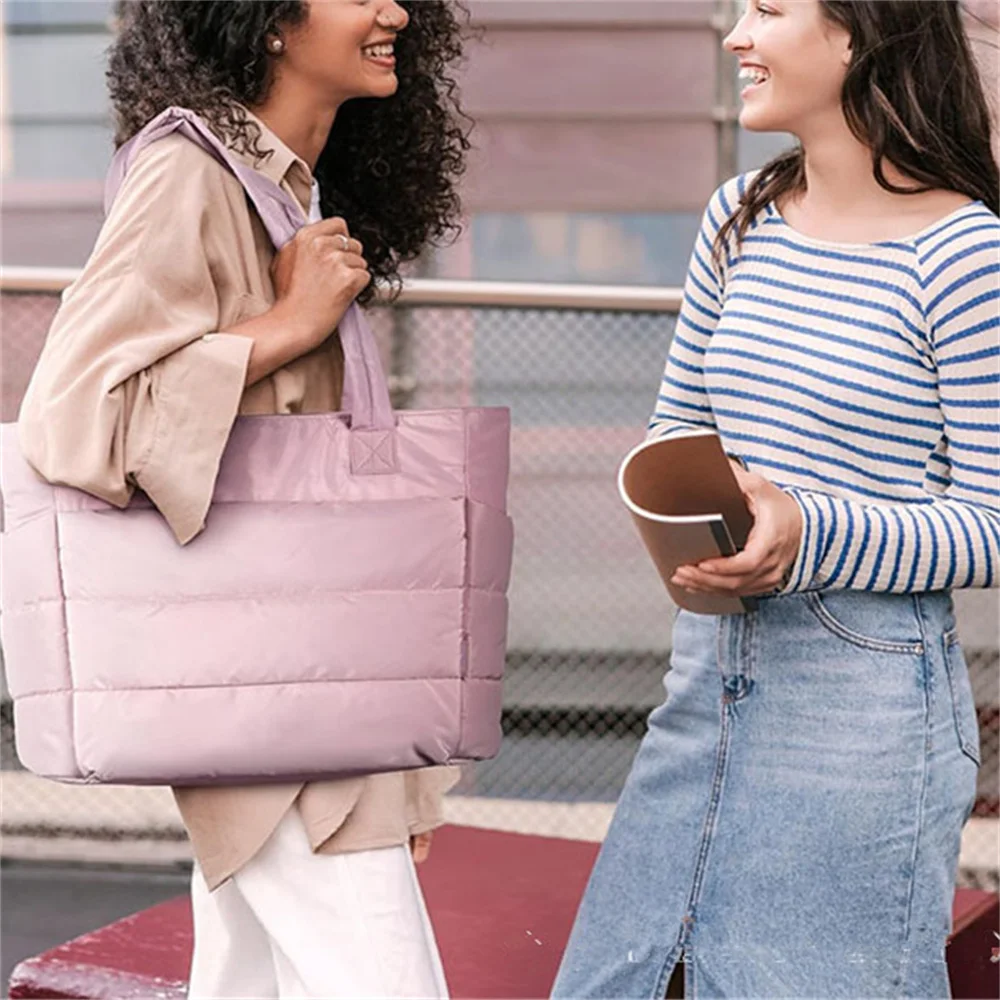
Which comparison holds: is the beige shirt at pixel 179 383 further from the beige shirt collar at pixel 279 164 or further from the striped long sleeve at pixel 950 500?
the striped long sleeve at pixel 950 500

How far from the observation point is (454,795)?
4.02 m

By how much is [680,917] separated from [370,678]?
35 centimetres

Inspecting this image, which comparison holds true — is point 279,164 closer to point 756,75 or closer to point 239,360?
point 239,360

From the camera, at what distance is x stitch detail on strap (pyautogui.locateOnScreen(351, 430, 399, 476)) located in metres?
1.58

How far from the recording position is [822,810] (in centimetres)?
150

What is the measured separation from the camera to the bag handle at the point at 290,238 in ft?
5.20

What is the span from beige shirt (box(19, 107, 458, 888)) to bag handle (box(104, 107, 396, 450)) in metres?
0.01

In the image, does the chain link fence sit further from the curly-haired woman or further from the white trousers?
the white trousers

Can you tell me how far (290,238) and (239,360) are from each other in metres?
0.18

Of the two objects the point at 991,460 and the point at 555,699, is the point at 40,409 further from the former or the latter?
the point at 555,699

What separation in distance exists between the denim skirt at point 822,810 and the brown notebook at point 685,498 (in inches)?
6.6

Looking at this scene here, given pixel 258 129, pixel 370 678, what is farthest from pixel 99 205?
pixel 370 678

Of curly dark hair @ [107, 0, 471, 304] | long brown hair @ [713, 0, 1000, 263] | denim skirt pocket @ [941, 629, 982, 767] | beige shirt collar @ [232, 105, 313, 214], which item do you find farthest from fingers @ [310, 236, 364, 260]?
denim skirt pocket @ [941, 629, 982, 767]

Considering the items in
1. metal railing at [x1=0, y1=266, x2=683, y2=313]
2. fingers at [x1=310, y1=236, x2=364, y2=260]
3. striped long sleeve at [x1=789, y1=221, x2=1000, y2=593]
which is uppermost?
fingers at [x1=310, y1=236, x2=364, y2=260]
